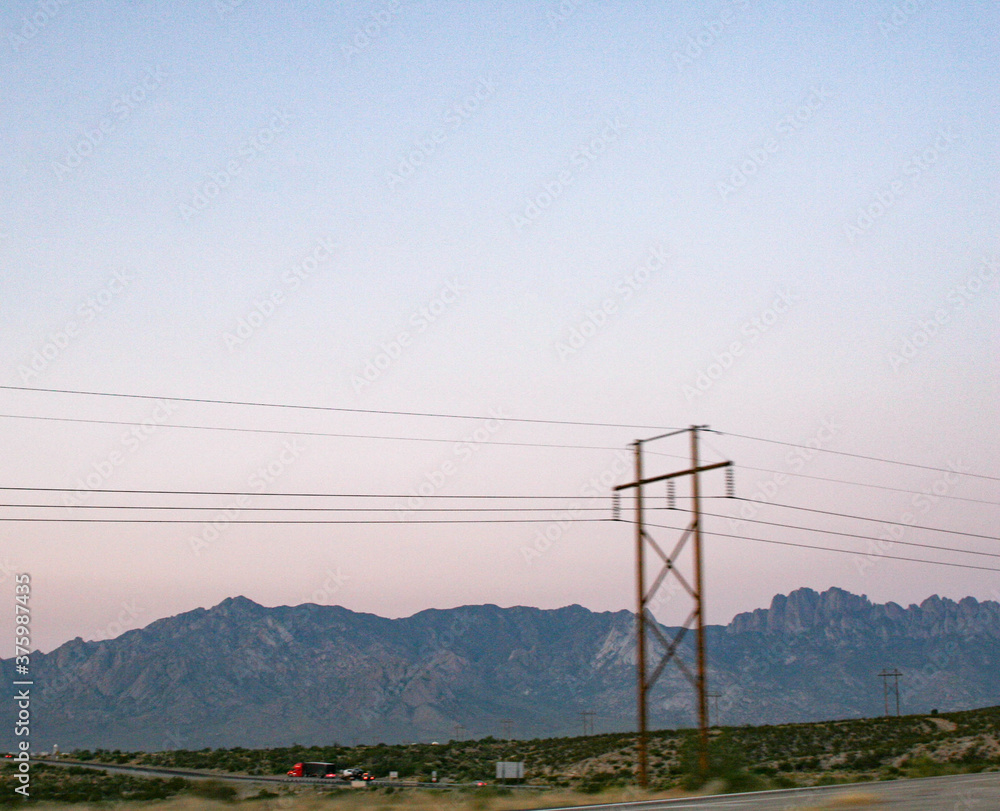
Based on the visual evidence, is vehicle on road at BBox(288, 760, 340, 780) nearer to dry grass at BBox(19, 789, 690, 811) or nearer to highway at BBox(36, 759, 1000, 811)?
dry grass at BBox(19, 789, 690, 811)

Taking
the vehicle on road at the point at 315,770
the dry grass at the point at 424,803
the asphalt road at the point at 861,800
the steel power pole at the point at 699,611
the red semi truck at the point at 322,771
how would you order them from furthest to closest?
the vehicle on road at the point at 315,770 → the red semi truck at the point at 322,771 → the steel power pole at the point at 699,611 → the dry grass at the point at 424,803 → the asphalt road at the point at 861,800

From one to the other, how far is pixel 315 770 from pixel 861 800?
77394 mm

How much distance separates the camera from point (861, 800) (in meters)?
24.4

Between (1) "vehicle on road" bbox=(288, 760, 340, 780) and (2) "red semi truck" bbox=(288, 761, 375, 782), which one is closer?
(2) "red semi truck" bbox=(288, 761, 375, 782)

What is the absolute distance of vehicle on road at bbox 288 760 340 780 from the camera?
93.2m

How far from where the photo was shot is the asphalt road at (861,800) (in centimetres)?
2330

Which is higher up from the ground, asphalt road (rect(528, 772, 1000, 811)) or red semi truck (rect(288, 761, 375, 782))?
asphalt road (rect(528, 772, 1000, 811))

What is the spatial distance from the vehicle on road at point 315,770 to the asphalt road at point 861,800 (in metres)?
69.3

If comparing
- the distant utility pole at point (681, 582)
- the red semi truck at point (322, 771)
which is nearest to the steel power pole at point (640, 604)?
the distant utility pole at point (681, 582)

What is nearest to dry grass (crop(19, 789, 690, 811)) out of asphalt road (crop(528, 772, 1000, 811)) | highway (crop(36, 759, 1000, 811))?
highway (crop(36, 759, 1000, 811))

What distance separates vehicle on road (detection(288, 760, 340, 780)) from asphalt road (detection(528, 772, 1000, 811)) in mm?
69279

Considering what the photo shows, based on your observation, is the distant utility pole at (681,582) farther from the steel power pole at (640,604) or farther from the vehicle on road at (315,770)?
the vehicle on road at (315,770)

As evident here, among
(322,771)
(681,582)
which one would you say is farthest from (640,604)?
(322,771)

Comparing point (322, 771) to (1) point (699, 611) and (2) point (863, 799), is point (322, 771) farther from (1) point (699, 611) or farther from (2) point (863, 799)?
(2) point (863, 799)
